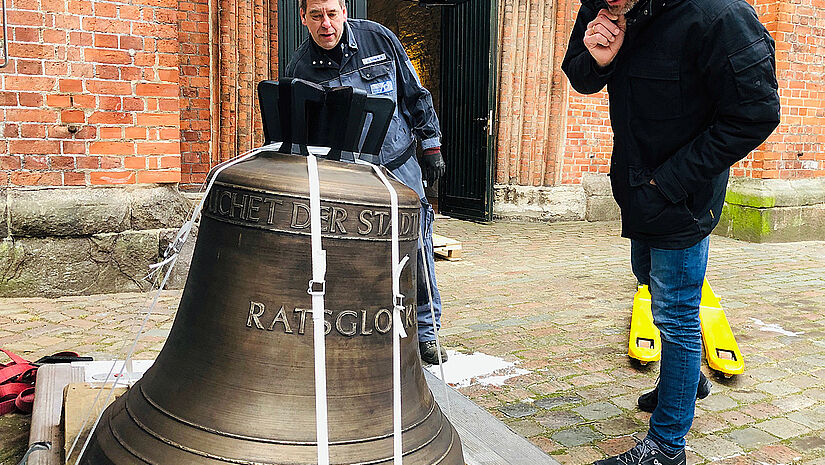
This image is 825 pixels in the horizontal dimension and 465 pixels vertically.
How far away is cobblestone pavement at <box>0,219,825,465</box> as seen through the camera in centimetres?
290

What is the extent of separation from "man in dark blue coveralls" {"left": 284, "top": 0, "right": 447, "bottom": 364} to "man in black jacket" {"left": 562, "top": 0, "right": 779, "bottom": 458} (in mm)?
984

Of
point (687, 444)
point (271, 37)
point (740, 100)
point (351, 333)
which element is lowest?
point (687, 444)

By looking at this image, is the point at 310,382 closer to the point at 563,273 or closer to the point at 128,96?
the point at 128,96

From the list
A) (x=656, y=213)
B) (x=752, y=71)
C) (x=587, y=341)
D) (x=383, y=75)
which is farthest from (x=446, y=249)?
(x=752, y=71)

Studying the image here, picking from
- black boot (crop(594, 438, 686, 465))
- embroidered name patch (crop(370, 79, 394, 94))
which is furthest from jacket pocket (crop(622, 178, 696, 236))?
embroidered name patch (crop(370, 79, 394, 94))

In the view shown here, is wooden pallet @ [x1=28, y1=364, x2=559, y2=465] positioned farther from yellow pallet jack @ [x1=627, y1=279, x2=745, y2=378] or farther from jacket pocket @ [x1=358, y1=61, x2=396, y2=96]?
yellow pallet jack @ [x1=627, y1=279, x2=745, y2=378]

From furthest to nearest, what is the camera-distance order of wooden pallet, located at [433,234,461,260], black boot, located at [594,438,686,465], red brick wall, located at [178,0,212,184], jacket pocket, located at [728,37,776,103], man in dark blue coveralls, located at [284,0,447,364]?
wooden pallet, located at [433,234,461,260] → red brick wall, located at [178,0,212,184] → man in dark blue coveralls, located at [284,0,447,364] → black boot, located at [594,438,686,465] → jacket pocket, located at [728,37,776,103]

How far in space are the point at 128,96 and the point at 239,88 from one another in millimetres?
2223

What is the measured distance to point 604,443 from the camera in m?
2.78

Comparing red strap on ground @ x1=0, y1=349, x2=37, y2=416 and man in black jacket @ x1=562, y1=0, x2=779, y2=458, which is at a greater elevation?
man in black jacket @ x1=562, y1=0, x2=779, y2=458

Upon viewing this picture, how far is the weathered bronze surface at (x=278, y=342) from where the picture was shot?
1.22 m

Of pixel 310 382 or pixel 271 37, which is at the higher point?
pixel 271 37

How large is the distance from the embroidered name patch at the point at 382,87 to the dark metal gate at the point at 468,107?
5830 mm

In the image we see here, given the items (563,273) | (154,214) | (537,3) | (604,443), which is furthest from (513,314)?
(537,3)
